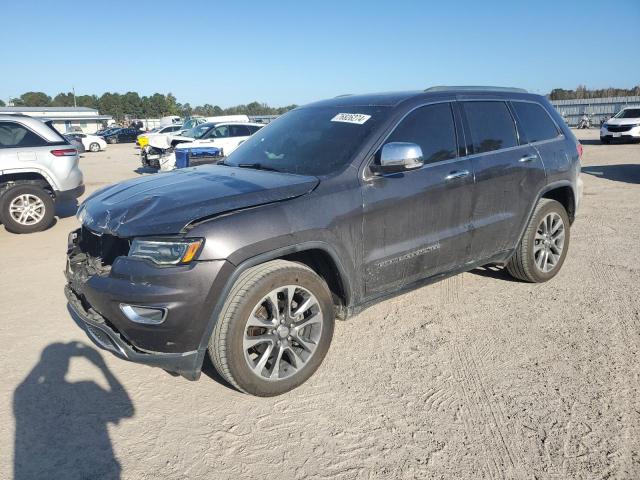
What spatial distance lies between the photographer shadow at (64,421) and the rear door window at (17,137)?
5.34 meters

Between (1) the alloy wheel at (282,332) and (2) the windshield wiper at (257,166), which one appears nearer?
(1) the alloy wheel at (282,332)

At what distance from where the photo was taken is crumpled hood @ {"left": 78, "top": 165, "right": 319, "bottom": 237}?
270cm

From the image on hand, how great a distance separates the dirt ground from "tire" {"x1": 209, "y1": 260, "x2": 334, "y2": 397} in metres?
0.16

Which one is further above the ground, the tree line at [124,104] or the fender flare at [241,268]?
the tree line at [124,104]


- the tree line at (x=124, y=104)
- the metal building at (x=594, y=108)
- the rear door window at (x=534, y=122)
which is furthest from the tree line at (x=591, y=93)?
the tree line at (x=124, y=104)

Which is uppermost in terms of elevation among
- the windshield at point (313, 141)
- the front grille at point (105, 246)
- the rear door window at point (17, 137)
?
the rear door window at point (17, 137)

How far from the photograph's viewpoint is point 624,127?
21359mm

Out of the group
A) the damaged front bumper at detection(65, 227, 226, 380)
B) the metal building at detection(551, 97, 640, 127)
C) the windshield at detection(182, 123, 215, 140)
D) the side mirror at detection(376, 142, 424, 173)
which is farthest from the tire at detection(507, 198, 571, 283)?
the metal building at detection(551, 97, 640, 127)

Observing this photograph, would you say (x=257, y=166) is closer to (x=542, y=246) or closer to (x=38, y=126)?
(x=542, y=246)

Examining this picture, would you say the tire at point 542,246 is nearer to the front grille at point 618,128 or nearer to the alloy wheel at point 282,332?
the alloy wheel at point 282,332

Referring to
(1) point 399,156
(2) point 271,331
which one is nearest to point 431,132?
(1) point 399,156

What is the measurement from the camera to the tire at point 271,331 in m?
2.76

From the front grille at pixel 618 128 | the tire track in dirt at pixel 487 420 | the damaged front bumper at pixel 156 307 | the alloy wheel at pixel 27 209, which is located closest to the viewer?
the tire track in dirt at pixel 487 420

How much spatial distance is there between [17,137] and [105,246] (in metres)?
5.89
